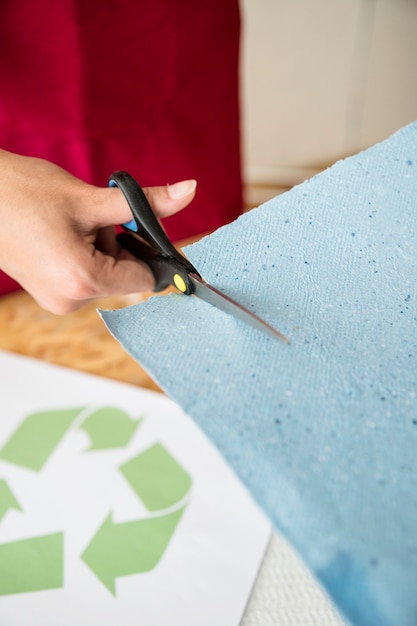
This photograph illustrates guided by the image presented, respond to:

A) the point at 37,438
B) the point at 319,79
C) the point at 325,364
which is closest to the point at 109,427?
the point at 37,438

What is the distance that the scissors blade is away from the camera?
25 cm

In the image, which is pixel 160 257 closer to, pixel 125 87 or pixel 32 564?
pixel 32 564

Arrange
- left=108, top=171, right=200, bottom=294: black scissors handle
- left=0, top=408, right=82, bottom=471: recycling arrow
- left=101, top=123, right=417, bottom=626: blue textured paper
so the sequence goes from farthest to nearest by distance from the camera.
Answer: left=0, top=408, right=82, bottom=471: recycling arrow, left=108, top=171, right=200, bottom=294: black scissors handle, left=101, top=123, right=417, bottom=626: blue textured paper

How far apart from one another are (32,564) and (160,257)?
0.81ft

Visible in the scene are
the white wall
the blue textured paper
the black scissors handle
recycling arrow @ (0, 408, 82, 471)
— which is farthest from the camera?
the white wall

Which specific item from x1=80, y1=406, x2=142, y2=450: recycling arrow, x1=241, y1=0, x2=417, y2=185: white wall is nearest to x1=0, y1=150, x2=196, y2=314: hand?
x1=80, y1=406, x2=142, y2=450: recycling arrow

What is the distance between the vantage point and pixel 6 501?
0.44 m

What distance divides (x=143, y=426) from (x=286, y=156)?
855mm

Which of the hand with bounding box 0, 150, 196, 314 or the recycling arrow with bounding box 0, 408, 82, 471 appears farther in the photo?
the recycling arrow with bounding box 0, 408, 82, 471

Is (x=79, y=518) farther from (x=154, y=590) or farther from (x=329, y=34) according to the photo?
(x=329, y=34)

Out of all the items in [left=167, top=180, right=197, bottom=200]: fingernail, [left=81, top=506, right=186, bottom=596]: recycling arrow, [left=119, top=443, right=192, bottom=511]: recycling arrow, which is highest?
[left=167, top=180, right=197, bottom=200]: fingernail

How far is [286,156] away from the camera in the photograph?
1191 millimetres

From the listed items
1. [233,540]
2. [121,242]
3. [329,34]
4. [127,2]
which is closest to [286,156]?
[329,34]

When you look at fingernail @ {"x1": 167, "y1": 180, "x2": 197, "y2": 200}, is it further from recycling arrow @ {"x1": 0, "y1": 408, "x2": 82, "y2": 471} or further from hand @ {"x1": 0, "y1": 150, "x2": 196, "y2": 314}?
recycling arrow @ {"x1": 0, "y1": 408, "x2": 82, "y2": 471}
